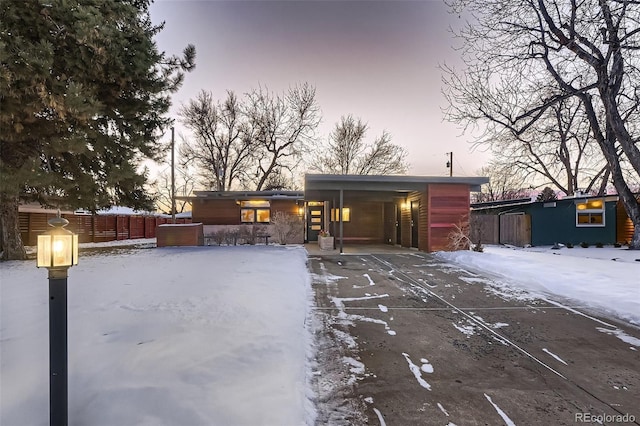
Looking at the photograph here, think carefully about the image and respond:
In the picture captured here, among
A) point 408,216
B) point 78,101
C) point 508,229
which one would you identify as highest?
point 78,101

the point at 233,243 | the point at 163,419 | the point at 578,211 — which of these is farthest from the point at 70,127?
the point at 578,211

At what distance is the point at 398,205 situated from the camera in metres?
15.7

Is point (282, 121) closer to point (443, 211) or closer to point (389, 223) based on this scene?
point (389, 223)

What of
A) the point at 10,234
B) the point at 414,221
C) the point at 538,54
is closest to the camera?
the point at 538,54

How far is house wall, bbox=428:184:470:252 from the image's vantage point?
12.0 metres

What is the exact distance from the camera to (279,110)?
24.9m

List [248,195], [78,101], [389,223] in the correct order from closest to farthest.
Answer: [78,101] < [248,195] < [389,223]

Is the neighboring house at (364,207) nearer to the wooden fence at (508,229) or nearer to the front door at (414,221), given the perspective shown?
the front door at (414,221)

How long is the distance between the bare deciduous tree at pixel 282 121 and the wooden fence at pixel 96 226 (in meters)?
9.26

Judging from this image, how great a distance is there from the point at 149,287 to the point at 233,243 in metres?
9.51

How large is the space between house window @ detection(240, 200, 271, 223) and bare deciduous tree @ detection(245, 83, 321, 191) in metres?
9.20

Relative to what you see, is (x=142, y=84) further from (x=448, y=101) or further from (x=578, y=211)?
(x=578, y=211)

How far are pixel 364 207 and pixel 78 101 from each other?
13.8 m

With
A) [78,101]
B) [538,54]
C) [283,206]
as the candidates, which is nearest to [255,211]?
[283,206]
